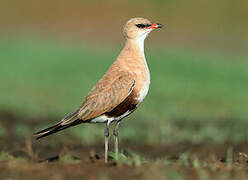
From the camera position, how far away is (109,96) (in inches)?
261

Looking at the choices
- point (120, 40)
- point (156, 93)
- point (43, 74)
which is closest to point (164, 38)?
point (120, 40)

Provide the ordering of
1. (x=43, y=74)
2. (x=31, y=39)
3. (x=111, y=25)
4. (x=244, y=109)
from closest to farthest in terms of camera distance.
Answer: (x=244, y=109)
(x=43, y=74)
(x=31, y=39)
(x=111, y=25)

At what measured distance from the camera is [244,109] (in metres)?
14.1

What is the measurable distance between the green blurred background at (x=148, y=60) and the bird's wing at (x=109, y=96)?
3097 millimetres

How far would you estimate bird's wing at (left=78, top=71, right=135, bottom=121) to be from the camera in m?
6.60

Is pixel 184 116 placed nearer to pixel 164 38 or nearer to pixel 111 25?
pixel 164 38

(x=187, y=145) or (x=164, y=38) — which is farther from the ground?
(x=164, y=38)

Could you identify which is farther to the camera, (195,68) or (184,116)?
(195,68)

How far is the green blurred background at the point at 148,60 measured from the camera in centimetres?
1136

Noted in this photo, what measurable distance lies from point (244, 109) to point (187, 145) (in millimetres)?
4997

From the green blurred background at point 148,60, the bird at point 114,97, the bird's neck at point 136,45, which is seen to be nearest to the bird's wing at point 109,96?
the bird at point 114,97

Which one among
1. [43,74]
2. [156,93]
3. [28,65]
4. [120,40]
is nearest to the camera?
[156,93]

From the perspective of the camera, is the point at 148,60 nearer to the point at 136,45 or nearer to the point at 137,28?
the point at 137,28

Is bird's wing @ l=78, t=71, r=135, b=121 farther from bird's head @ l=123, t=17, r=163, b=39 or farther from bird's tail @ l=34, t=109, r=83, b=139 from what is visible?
bird's head @ l=123, t=17, r=163, b=39
